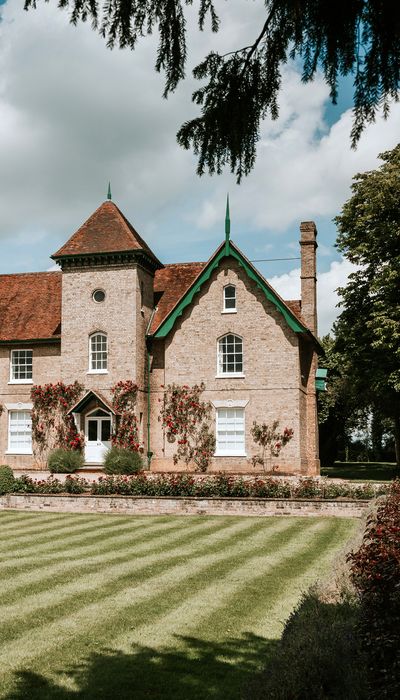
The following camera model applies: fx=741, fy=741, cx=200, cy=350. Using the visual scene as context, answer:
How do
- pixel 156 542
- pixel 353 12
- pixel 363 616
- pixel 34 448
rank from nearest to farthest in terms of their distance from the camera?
pixel 353 12 → pixel 363 616 → pixel 156 542 → pixel 34 448

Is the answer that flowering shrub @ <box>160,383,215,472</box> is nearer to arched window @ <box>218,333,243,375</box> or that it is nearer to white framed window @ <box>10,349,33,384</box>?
arched window @ <box>218,333,243,375</box>

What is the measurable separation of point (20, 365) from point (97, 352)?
424 cm

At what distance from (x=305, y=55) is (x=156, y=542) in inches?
552

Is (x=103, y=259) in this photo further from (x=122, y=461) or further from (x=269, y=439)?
(x=269, y=439)

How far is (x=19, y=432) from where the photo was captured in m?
34.3

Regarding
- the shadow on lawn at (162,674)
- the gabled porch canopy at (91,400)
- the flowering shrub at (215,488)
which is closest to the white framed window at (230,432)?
the gabled porch canopy at (91,400)

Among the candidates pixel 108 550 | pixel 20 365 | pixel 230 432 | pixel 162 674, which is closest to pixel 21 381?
pixel 20 365

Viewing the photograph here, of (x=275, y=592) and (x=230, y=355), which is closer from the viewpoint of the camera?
(x=275, y=592)

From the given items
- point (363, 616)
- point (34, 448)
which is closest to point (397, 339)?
point (34, 448)

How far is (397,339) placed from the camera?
3266 centimetres

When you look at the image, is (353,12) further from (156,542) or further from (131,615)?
(156,542)

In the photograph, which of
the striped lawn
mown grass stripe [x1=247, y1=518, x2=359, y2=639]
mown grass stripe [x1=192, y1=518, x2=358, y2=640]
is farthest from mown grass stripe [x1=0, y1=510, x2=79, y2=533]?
mown grass stripe [x1=247, y1=518, x2=359, y2=639]

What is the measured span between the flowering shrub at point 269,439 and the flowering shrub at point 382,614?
2409 centimetres

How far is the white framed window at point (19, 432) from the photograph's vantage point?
112 ft
